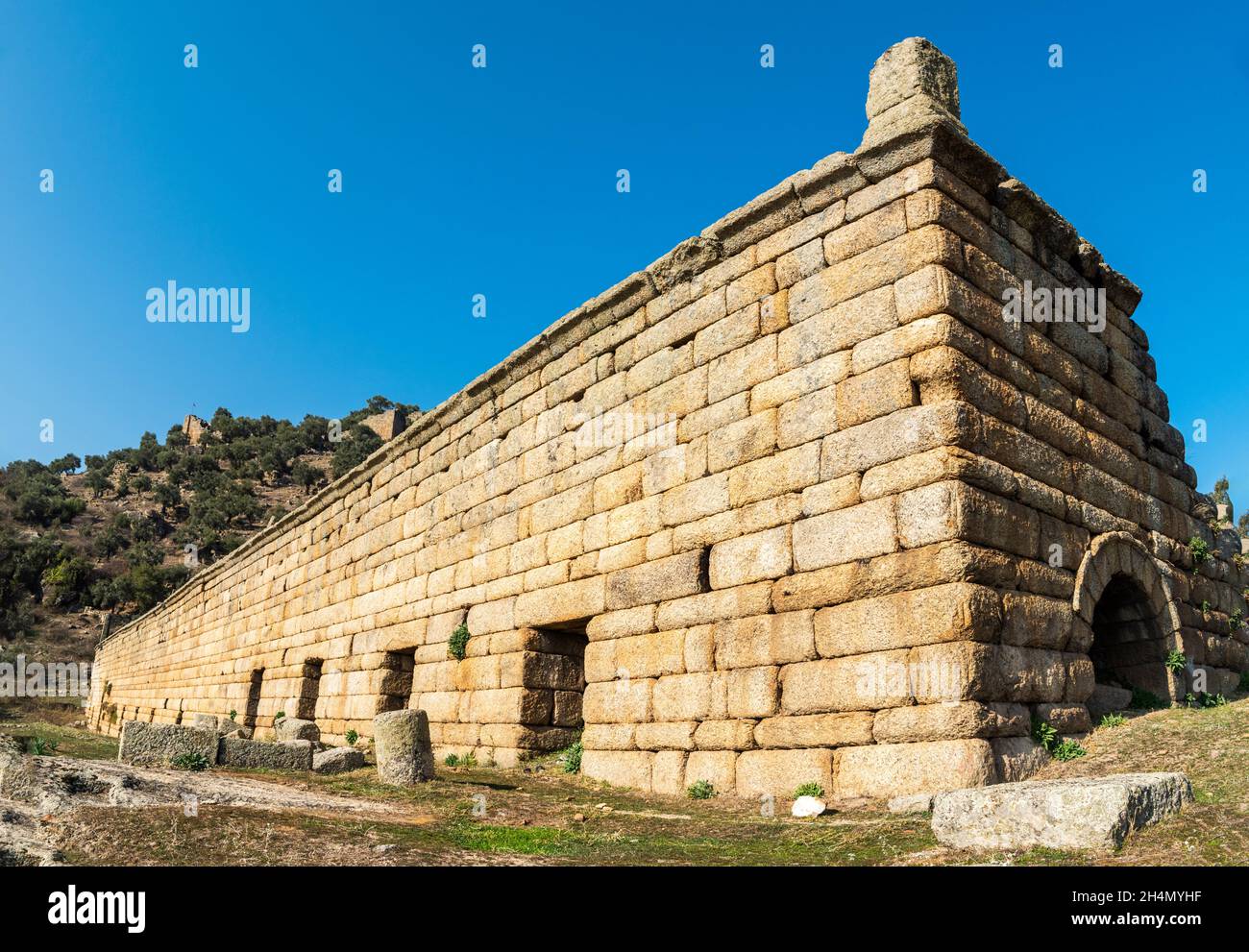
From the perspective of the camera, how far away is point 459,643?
1061 cm

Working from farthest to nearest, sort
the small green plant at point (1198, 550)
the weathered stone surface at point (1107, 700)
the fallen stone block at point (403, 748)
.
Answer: the small green plant at point (1198, 550) < the fallen stone block at point (403, 748) < the weathered stone surface at point (1107, 700)

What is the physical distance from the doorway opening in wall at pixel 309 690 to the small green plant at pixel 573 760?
291 inches

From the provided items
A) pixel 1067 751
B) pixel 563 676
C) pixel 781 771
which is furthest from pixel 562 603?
pixel 1067 751

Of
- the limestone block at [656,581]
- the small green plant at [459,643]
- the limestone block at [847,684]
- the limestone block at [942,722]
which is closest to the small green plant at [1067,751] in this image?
the limestone block at [942,722]

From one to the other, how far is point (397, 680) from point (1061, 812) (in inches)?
387

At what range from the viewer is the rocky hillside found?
153 feet

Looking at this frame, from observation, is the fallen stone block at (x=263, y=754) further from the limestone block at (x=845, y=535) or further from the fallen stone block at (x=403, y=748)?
the limestone block at (x=845, y=535)

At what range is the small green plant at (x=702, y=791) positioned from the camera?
675cm

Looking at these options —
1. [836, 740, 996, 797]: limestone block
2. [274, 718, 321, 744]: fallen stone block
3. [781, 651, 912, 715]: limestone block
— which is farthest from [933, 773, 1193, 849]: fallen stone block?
[274, 718, 321, 744]: fallen stone block

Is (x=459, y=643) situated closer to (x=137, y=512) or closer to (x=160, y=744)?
(x=160, y=744)

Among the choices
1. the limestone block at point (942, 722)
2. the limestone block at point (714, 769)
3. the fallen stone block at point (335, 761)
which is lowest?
the fallen stone block at point (335, 761)

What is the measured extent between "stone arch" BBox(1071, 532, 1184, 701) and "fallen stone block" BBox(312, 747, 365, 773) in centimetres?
740

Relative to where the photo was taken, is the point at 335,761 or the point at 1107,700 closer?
the point at 1107,700
